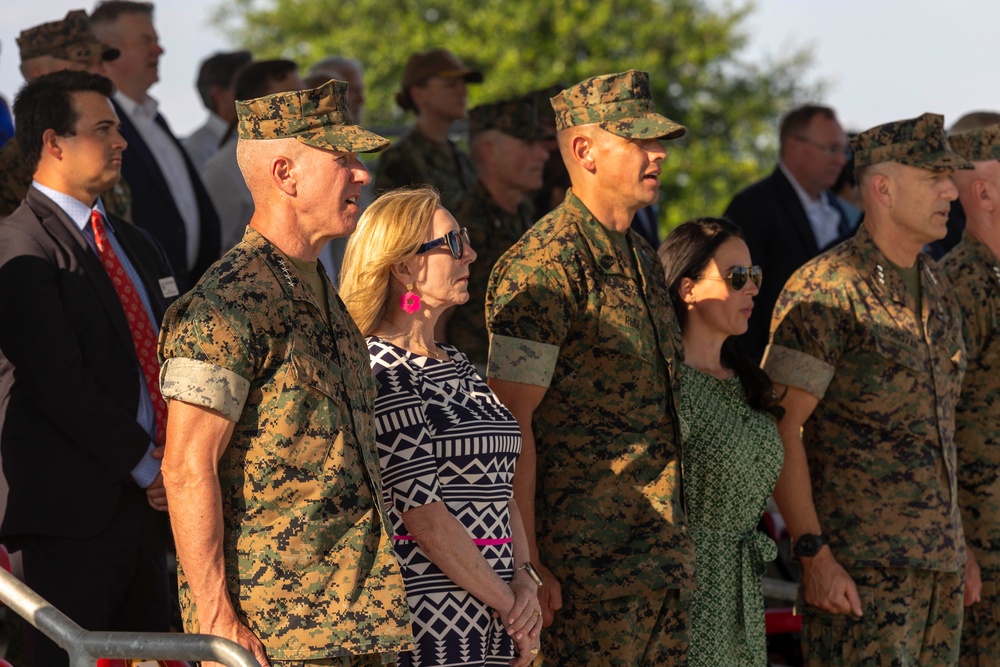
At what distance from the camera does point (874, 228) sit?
5.22 meters

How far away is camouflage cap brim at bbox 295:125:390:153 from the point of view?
3.37 metres

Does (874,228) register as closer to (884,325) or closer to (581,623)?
(884,325)

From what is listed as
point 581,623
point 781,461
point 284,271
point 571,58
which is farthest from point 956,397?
point 571,58

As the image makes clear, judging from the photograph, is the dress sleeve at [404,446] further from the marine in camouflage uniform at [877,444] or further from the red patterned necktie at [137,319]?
the marine in camouflage uniform at [877,444]

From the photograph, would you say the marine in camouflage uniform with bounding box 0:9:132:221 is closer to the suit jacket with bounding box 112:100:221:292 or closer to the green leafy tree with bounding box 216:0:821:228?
the suit jacket with bounding box 112:100:221:292

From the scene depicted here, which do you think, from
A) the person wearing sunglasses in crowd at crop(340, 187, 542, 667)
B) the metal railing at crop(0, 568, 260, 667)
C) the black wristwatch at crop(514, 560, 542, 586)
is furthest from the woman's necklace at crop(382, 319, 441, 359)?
the metal railing at crop(0, 568, 260, 667)

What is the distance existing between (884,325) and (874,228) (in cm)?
40

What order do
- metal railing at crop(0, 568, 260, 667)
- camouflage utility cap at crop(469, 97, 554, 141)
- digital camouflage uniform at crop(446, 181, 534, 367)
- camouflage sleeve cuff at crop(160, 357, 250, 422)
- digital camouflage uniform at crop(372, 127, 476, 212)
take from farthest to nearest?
digital camouflage uniform at crop(372, 127, 476, 212) → camouflage utility cap at crop(469, 97, 554, 141) → digital camouflage uniform at crop(446, 181, 534, 367) → camouflage sleeve cuff at crop(160, 357, 250, 422) → metal railing at crop(0, 568, 260, 667)

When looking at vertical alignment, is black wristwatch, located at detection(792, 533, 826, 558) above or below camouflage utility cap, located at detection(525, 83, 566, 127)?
below

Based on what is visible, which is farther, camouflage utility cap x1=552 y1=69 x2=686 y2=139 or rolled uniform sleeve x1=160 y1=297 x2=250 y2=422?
camouflage utility cap x1=552 y1=69 x2=686 y2=139

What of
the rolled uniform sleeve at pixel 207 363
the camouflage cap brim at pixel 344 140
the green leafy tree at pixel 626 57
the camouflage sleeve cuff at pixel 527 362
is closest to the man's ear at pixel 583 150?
the camouflage sleeve cuff at pixel 527 362

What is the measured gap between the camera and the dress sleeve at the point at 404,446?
12.0 ft

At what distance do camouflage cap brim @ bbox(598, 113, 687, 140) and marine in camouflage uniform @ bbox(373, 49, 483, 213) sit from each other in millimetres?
2713

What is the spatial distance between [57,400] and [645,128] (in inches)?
75.3
